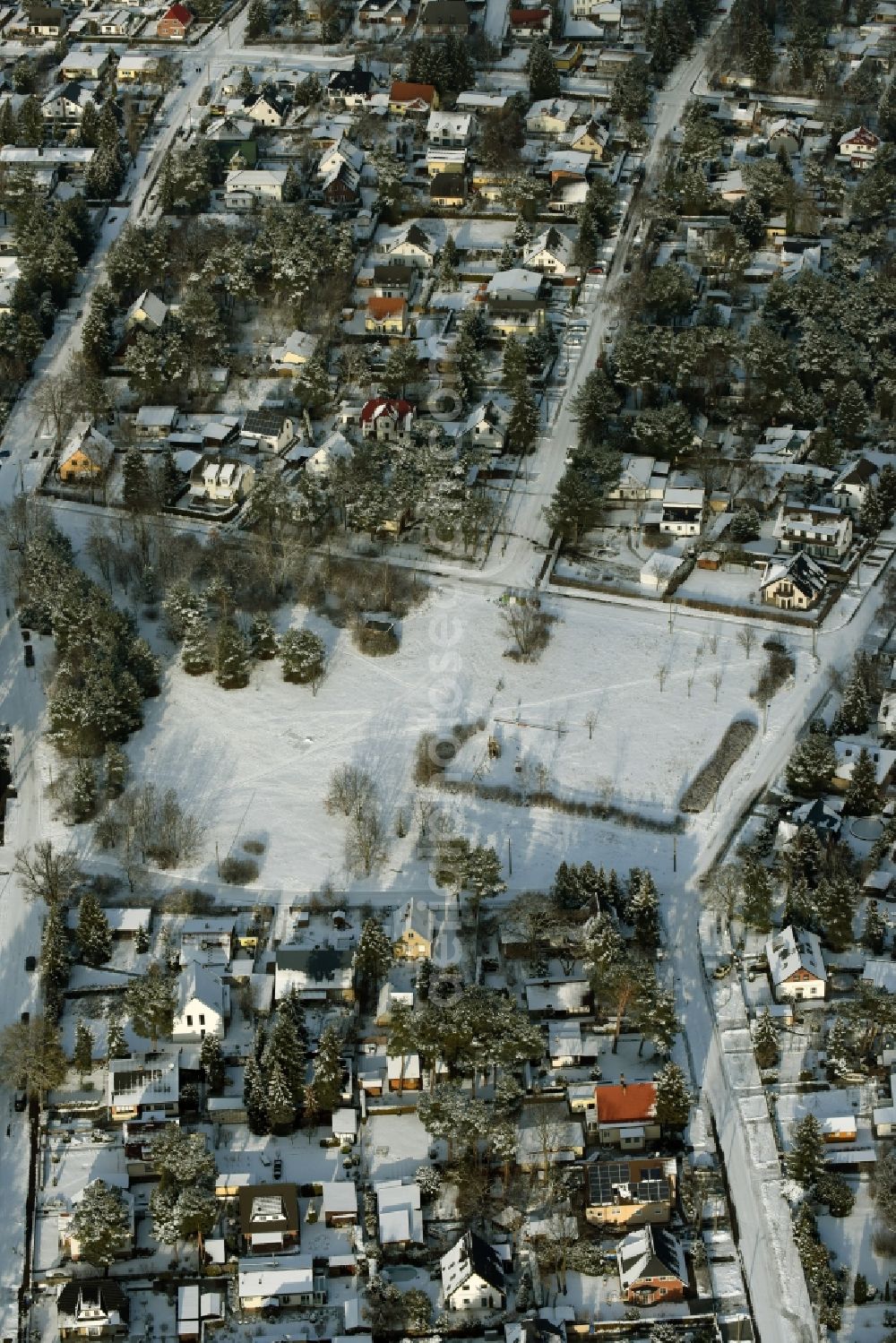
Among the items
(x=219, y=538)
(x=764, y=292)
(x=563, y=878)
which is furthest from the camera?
(x=764, y=292)

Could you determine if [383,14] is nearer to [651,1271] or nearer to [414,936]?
[414,936]

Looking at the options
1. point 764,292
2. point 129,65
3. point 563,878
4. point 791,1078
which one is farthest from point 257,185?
point 791,1078

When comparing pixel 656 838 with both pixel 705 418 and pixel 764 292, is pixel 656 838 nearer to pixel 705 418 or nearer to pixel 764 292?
pixel 705 418

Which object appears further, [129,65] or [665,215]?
[129,65]

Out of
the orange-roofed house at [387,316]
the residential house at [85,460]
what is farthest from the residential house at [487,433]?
the residential house at [85,460]

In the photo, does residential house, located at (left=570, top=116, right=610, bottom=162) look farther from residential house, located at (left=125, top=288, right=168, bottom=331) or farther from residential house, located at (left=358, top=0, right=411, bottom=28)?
residential house, located at (left=125, top=288, right=168, bottom=331)

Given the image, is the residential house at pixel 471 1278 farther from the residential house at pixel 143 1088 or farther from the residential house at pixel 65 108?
the residential house at pixel 65 108

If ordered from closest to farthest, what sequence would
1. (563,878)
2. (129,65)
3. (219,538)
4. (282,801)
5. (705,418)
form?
1. (563,878)
2. (282,801)
3. (219,538)
4. (705,418)
5. (129,65)

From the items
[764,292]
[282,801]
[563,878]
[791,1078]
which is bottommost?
[791,1078]

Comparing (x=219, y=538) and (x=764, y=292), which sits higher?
(x=764, y=292)
